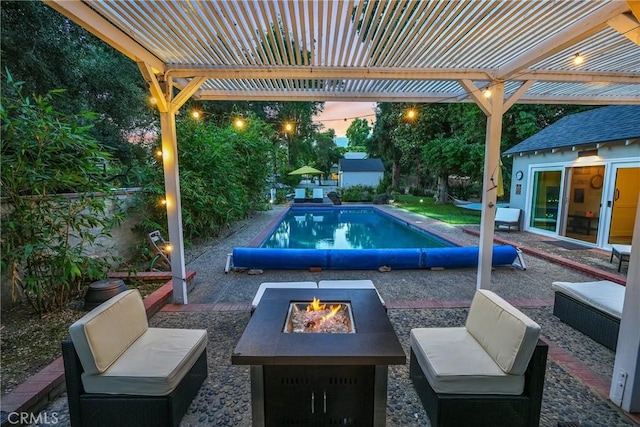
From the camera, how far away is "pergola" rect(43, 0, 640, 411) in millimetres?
2385

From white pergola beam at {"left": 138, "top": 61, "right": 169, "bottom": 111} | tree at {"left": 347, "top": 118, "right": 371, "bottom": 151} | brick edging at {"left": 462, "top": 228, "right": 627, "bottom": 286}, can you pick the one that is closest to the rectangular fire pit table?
white pergola beam at {"left": 138, "top": 61, "right": 169, "bottom": 111}

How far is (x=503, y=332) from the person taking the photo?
1809mm

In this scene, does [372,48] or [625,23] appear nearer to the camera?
[625,23]

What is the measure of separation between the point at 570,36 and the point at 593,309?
2603 mm

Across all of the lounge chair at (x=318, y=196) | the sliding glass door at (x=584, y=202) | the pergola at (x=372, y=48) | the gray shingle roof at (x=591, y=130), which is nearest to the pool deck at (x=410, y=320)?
the pergola at (x=372, y=48)

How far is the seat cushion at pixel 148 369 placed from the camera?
1712 millimetres

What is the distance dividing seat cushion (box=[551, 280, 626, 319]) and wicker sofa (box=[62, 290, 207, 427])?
12.2ft

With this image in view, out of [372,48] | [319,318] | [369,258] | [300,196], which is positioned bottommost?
[369,258]

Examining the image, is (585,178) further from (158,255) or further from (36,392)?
(36,392)

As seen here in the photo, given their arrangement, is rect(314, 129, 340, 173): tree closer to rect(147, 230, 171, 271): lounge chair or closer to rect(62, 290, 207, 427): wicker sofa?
rect(147, 230, 171, 271): lounge chair

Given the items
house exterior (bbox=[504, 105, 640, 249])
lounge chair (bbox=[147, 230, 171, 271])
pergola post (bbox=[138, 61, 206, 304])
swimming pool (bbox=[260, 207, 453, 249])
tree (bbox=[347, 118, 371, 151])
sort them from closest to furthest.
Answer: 1. pergola post (bbox=[138, 61, 206, 304])
2. lounge chair (bbox=[147, 230, 171, 271])
3. house exterior (bbox=[504, 105, 640, 249])
4. swimming pool (bbox=[260, 207, 453, 249])
5. tree (bbox=[347, 118, 371, 151])

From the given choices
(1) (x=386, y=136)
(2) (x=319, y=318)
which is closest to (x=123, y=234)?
(2) (x=319, y=318)

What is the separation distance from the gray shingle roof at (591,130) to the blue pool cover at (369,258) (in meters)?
3.92

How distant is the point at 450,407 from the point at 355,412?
0.57m
